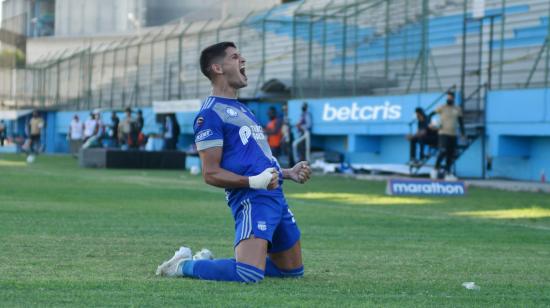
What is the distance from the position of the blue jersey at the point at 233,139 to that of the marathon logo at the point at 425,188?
12974 millimetres

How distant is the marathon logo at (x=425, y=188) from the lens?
69.7 ft

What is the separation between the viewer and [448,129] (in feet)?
87.5

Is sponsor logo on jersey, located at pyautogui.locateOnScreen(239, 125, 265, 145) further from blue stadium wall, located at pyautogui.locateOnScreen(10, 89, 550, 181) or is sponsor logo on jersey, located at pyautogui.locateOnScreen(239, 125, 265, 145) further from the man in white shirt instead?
the man in white shirt

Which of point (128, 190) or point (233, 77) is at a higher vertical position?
point (233, 77)

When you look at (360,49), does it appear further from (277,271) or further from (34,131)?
(277,271)

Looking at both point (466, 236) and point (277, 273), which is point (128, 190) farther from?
point (277, 273)

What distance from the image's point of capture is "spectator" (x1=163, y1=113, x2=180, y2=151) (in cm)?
4350

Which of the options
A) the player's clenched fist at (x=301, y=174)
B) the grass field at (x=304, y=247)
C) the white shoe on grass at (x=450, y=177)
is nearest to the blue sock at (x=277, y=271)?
the grass field at (x=304, y=247)

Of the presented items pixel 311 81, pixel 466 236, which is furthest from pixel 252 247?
pixel 311 81

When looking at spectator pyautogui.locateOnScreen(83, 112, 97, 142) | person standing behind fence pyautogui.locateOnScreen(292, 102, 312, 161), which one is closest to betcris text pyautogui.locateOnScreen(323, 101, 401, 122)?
person standing behind fence pyautogui.locateOnScreen(292, 102, 312, 161)

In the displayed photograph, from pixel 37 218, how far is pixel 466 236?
5176 millimetres

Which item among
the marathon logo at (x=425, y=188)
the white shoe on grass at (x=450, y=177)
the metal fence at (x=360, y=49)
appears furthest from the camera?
the metal fence at (x=360, y=49)

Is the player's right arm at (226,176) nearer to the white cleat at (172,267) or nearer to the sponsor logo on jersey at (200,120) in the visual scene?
the sponsor logo on jersey at (200,120)

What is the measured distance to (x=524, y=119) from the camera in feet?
86.5
